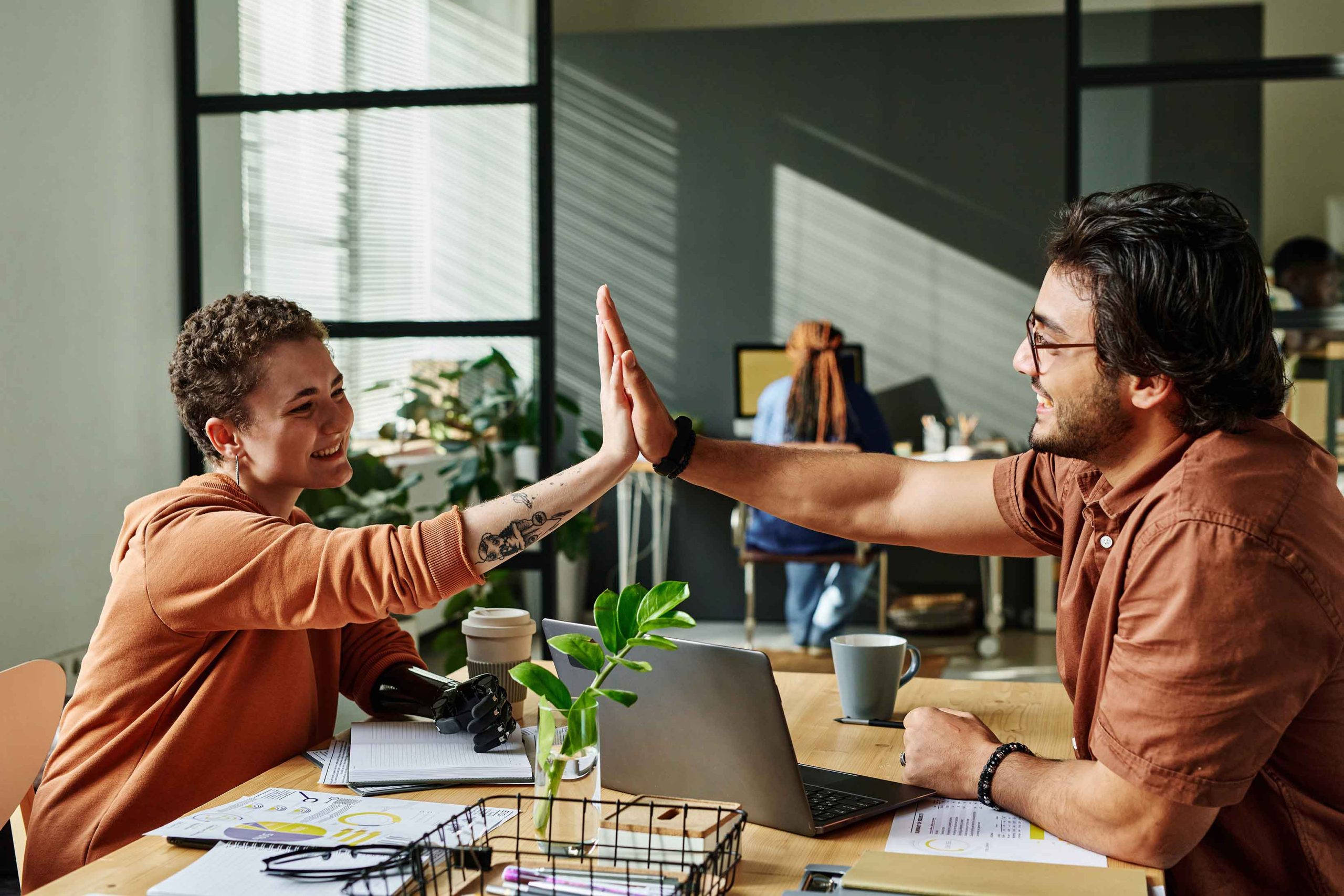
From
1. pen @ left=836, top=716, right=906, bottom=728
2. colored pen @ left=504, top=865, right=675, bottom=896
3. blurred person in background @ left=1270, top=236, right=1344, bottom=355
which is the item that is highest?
blurred person in background @ left=1270, top=236, right=1344, bottom=355

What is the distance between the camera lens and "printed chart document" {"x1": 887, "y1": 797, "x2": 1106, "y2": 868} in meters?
1.19

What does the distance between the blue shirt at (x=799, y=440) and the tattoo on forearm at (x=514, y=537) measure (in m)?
3.36

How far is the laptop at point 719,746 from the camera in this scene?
4.07ft

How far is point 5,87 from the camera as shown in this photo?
9.17ft

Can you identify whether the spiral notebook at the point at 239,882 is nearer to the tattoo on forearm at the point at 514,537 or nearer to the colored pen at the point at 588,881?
the colored pen at the point at 588,881

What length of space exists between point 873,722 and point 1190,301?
0.70 meters

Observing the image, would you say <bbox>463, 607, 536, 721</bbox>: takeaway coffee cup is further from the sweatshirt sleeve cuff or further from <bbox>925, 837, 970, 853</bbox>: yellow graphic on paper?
<bbox>925, 837, 970, 853</bbox>: yellow graphic on paper

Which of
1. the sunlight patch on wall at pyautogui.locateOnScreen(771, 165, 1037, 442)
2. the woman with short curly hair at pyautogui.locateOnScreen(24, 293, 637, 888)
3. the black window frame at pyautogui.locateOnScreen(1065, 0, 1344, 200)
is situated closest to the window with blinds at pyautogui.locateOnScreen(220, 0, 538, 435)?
the black window frame at pyautogui.locateOnScreen(1065, 0, 1344, 200)

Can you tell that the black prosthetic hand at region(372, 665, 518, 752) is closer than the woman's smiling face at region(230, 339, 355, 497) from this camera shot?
Yes

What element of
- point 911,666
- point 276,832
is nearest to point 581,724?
point 276,832

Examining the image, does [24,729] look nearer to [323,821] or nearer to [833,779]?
[323,821]

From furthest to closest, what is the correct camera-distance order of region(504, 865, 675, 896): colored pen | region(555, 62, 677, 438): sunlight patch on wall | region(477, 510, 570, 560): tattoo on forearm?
region(555, 62, 677, 438): sunlight patch on wall < region(477, 510, 570, 560): tattoo on forearm < region(504, 865, 675, 896): colored pen

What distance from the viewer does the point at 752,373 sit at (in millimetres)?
6230

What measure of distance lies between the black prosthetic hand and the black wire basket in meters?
0.32
